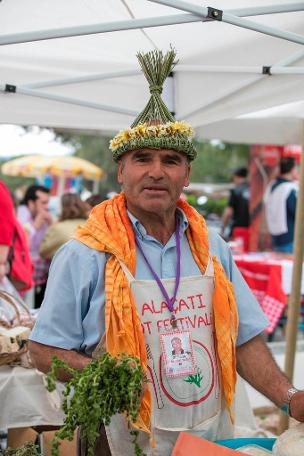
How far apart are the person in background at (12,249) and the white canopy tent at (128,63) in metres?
0.60

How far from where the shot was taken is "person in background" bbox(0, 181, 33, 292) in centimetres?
422

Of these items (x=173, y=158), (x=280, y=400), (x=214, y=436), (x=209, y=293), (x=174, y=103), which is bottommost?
(x=214, y=436)

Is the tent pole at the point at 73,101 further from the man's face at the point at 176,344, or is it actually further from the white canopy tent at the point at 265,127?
the man's face at the point at 176,344

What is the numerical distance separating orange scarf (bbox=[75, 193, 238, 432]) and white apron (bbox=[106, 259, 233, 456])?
38mm

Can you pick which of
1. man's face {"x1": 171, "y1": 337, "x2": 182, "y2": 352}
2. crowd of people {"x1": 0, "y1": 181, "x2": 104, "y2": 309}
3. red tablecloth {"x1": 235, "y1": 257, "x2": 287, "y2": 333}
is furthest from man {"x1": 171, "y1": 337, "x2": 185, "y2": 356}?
red tablecloth {"x1": 235, "y1": 257, "x2": 287, "y2": 333}

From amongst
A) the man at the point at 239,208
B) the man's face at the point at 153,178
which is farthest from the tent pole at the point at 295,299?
the man at the point at 239,208

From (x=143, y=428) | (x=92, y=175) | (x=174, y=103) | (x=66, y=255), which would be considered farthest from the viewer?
(x=92, y=175)

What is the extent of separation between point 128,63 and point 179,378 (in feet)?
7.46

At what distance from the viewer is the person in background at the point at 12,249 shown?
4219 mm

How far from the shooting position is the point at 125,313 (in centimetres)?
211

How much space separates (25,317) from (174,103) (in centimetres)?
163

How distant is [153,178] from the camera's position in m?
2.22

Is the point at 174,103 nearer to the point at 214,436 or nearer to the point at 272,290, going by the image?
the point at 214,436

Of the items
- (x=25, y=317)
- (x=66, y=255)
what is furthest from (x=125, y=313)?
(x=25, y=317)
